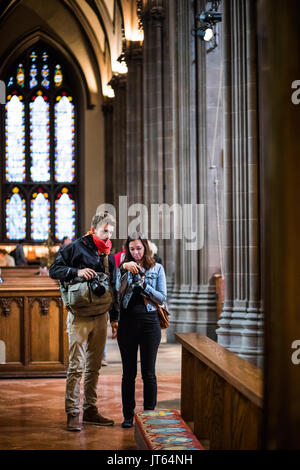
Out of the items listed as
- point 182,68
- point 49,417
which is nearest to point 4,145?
point 182,68

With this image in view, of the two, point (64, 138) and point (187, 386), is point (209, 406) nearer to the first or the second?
point (187, 386)

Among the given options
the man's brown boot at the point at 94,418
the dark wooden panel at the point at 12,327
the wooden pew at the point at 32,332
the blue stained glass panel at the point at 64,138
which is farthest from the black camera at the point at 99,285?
the blue stained glass panel at the point at 64,138

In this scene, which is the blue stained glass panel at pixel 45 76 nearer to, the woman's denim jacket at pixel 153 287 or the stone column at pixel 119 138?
the stone column at pixel 119 138

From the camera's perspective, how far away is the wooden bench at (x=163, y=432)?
4238 millimetres

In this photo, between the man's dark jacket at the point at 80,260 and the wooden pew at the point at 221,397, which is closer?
the wooden pew at the point at 221,397

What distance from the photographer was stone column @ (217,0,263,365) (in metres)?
8.34

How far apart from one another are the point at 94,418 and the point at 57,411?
764 mm

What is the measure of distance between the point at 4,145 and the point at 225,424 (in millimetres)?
29232

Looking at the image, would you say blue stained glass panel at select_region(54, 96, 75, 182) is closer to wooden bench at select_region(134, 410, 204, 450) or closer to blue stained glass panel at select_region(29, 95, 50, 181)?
blue stained glass panel at select_region(29, 95, 50, 181)

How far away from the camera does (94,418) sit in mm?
5988

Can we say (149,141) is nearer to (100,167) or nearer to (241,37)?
(241,37)

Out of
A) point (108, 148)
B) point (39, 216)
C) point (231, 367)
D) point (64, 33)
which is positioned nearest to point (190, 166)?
point (231, 367)

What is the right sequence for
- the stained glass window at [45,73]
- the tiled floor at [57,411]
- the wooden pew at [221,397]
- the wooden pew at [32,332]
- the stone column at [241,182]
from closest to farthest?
1. the wooden pew at [221,397]
2. the tiled floor at [57,411]
3. the stone column at [241,182]
4. the wooden pew at [32,332]
5. the stained glass window at [45,73]

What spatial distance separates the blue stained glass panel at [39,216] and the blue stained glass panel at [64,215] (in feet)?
1.33
